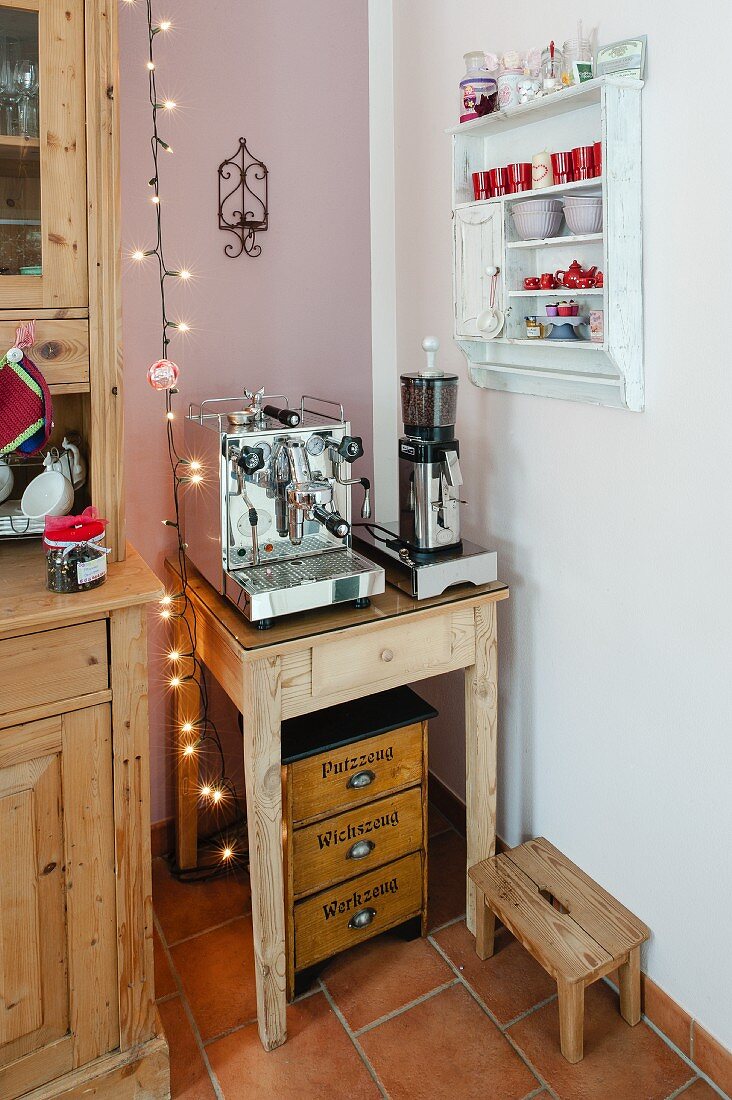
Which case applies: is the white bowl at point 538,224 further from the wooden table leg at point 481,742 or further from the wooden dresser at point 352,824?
the wooden dresser at point 352,824

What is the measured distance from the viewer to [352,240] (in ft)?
7.54

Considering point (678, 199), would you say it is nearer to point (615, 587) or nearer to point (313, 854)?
point (615, 587)

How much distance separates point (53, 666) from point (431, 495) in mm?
843

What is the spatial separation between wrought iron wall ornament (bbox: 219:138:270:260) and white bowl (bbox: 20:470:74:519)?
814 millimetres

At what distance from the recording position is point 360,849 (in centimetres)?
185

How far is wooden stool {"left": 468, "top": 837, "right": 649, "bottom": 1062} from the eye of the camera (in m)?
1.64

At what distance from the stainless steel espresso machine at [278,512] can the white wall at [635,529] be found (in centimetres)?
47

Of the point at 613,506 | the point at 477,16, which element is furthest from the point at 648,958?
the point at 477,16

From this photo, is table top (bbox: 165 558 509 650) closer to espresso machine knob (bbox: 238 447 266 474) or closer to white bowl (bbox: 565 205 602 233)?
espresso machine knob (bbox: 238 447 266 474)

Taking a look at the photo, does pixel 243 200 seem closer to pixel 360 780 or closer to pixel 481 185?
pixel 481 185

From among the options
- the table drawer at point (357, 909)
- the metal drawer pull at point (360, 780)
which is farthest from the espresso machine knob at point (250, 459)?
the table drawer at point (357, 909)

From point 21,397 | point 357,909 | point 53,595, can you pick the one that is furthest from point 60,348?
point 357,909

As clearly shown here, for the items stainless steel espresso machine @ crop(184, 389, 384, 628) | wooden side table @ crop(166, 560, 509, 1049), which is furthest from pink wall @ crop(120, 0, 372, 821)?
wooden side table @ crop(166, 560, 509, 1049)

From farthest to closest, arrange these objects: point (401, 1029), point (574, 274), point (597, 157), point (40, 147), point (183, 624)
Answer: point (183, 624), point (401, 1029), point (574, 274), point (597, 157), point (40, 147)
